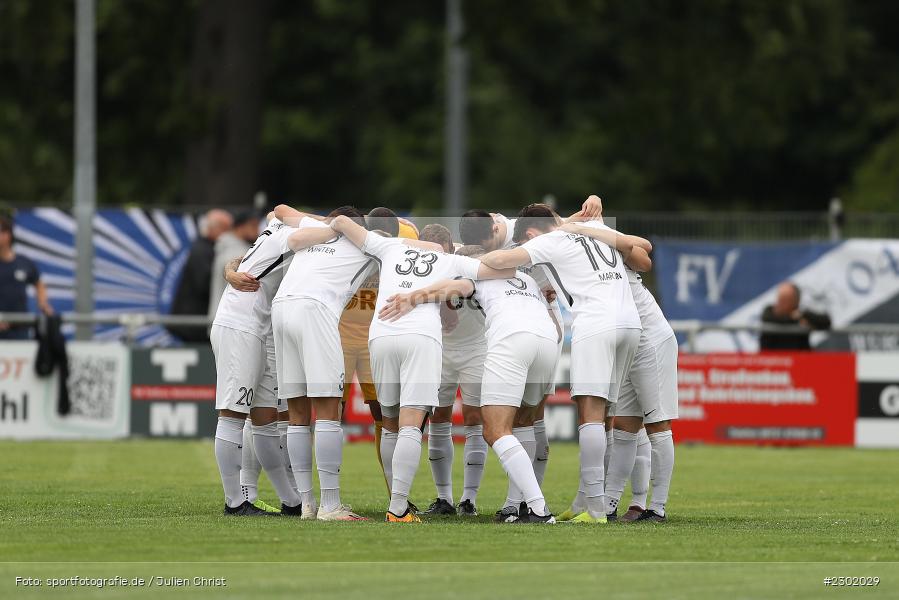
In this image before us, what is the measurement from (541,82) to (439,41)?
171 inches

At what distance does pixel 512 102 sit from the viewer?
1672 inches

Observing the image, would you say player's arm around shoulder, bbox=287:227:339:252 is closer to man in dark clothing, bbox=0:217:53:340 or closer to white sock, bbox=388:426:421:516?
white sock, bbox=388:426:421:516

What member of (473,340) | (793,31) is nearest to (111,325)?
(473,340)

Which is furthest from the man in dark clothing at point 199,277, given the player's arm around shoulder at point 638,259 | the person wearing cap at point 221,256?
the player's arm around shoulder at point 638,259

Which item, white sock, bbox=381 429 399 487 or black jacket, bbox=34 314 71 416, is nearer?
white sock, bbox=381 429 399 487

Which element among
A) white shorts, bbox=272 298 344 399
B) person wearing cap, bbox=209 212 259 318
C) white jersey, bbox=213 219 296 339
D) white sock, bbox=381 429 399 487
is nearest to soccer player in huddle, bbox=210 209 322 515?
white jersey, bbox=213 219 296 339

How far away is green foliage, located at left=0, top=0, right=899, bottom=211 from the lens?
94.4 ft

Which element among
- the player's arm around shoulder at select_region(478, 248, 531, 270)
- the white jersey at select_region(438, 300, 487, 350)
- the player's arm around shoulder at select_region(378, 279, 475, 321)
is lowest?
the white jersey at select_region(438, 300, 487, 350)

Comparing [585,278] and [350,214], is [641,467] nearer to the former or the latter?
[585,278]

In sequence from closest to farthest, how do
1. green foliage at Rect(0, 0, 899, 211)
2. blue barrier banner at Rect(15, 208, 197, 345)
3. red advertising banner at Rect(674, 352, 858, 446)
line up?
red advertising banner at Rect(674, 352, 858, 446) → blue barrier banner at Rect(15, 208, 197, 345) → green foliage at Rect(0, 0, 899, 211)

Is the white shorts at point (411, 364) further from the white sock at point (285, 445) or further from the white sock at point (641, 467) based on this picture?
the white sock at point (641, 467)

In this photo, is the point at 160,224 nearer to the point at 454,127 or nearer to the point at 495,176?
the point at 454,127

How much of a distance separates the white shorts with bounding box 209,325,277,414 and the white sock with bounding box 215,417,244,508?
0.12 m

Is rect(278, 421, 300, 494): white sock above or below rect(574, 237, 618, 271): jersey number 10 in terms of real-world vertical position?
below
